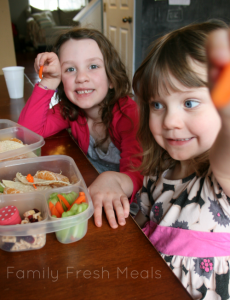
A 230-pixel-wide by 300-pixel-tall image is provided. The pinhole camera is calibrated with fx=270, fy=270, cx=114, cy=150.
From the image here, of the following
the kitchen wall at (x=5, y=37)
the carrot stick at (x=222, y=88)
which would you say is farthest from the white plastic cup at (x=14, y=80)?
the carrot stick at (x=222, y=88)

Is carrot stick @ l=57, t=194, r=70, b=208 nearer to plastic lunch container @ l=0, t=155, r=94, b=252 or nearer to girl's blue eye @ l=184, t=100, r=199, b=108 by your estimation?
plastic lunch container @ l=0, t=155, r=94, b=252

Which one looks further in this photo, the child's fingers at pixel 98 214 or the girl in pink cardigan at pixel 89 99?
the girl in pink cardigan at pixel 89 99

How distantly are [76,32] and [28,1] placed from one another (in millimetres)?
8475

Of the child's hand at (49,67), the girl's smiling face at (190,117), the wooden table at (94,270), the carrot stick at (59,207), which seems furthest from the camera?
the child's hand at (49,67)

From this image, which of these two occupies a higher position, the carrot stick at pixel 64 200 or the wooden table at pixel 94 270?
the carrot stick at pixel 64 200

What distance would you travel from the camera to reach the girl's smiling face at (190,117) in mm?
633

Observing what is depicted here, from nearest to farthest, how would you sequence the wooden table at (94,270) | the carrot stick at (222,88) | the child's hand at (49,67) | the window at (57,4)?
the carrot stick at (222,88)
the wooden table at (94,270)
the child's hand at (49,67)
the window at (57,4)

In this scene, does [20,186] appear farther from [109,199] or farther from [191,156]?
[191,156]

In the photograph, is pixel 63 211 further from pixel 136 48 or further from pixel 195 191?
pixel 136 48

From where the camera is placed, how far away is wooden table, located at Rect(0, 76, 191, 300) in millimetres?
428

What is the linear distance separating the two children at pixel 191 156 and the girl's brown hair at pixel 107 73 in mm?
491

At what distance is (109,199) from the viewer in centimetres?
67

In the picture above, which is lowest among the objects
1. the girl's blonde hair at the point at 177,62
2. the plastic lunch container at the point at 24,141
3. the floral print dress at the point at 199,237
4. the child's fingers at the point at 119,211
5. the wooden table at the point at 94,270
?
the floral print dress at the point at 199,237

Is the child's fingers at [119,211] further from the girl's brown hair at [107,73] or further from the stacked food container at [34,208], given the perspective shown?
the girl's brown hair at [107,73]
